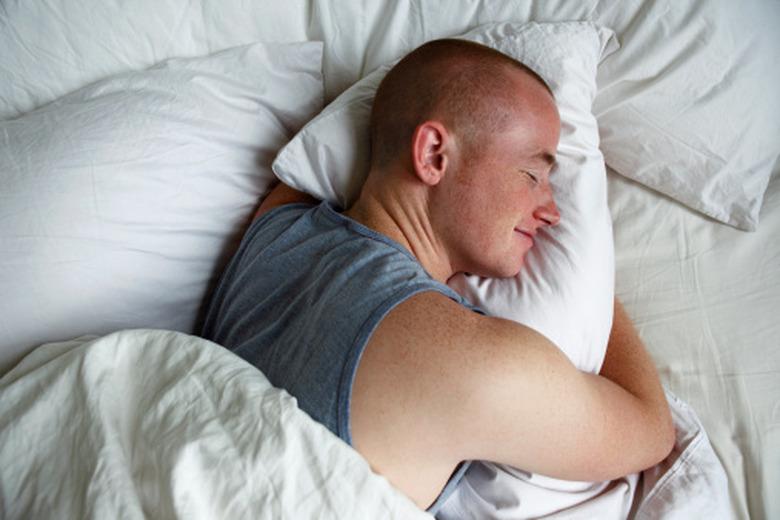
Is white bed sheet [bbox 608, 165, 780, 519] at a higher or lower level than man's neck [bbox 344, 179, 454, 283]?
lower

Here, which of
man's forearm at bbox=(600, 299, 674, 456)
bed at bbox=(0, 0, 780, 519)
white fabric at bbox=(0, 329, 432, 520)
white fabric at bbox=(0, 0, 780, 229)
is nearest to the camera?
white fabric at bbox=(0, 329, 432, 520)

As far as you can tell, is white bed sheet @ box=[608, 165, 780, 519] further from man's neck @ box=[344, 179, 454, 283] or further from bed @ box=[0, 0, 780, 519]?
man's neck @ box=[344, 179, 454, 283]

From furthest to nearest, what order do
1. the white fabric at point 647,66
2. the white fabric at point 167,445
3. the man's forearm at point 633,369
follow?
1. the white fabric at point 647,66
2. the man's forearm at point 633,369
3. the white fabric at point 167,445

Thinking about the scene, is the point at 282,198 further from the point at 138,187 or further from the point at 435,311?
the point at 435,311

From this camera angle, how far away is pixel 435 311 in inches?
32.1

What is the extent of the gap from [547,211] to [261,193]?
0.56 m

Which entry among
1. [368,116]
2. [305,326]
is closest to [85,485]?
[305,326]

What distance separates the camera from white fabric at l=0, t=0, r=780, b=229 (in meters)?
1.21

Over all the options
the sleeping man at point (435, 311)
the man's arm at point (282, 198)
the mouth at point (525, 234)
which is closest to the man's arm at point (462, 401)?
the sleeping man at point (435, 311)

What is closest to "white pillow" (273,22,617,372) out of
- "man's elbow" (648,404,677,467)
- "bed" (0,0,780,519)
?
Result: "bed" (0,0,780,519)

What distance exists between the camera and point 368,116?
1.21 meters

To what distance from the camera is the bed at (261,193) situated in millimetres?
867

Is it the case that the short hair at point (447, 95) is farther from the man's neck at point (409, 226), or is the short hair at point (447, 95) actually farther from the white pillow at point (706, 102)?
the white pillow at point (706, 102)

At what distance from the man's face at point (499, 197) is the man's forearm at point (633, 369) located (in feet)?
0.73
